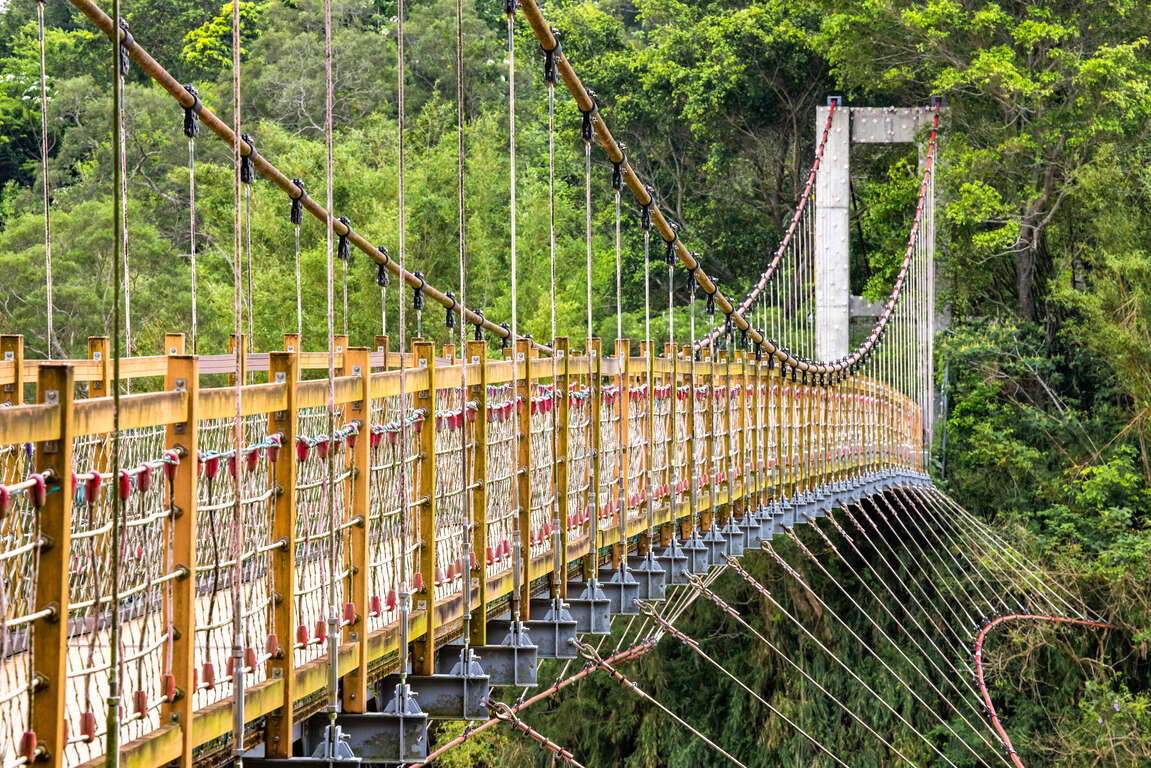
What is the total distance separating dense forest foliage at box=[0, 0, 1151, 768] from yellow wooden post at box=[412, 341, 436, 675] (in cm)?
986

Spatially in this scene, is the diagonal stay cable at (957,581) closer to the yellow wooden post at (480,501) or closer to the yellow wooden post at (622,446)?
the yellow wooden post at (622,446)

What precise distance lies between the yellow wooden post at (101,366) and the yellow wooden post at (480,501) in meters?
1.19

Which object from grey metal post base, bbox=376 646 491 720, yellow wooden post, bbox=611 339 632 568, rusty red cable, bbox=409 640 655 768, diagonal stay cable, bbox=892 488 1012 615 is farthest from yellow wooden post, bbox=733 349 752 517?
diagonal stay cable, bbox=892 488 1012 615

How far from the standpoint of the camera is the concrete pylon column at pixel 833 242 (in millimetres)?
16812

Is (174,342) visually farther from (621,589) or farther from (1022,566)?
(1022,566)

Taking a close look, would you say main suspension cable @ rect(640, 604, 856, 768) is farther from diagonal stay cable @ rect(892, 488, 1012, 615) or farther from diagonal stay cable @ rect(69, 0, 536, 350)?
diagonal stay cable @ rect(892, 488, 1012, 615)

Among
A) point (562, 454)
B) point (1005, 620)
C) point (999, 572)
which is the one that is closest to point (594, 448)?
point (562, 454)

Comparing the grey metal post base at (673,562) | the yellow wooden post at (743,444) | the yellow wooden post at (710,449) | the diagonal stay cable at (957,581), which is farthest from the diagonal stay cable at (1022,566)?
the grey metal post base at (673,562)

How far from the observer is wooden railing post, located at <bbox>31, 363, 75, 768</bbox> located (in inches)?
99.0

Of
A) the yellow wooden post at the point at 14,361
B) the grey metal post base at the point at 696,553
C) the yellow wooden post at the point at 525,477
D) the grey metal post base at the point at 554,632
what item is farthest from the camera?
the grey metal post base at the point at 696,553

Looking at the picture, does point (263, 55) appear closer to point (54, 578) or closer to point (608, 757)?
point (608, 757)

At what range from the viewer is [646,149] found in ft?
72.0

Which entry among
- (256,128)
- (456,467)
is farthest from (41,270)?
(456,467)

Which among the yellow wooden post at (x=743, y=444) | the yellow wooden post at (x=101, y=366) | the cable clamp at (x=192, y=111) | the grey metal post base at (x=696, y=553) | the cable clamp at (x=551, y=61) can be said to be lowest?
the grey metal post base at (x=696, y=553)
